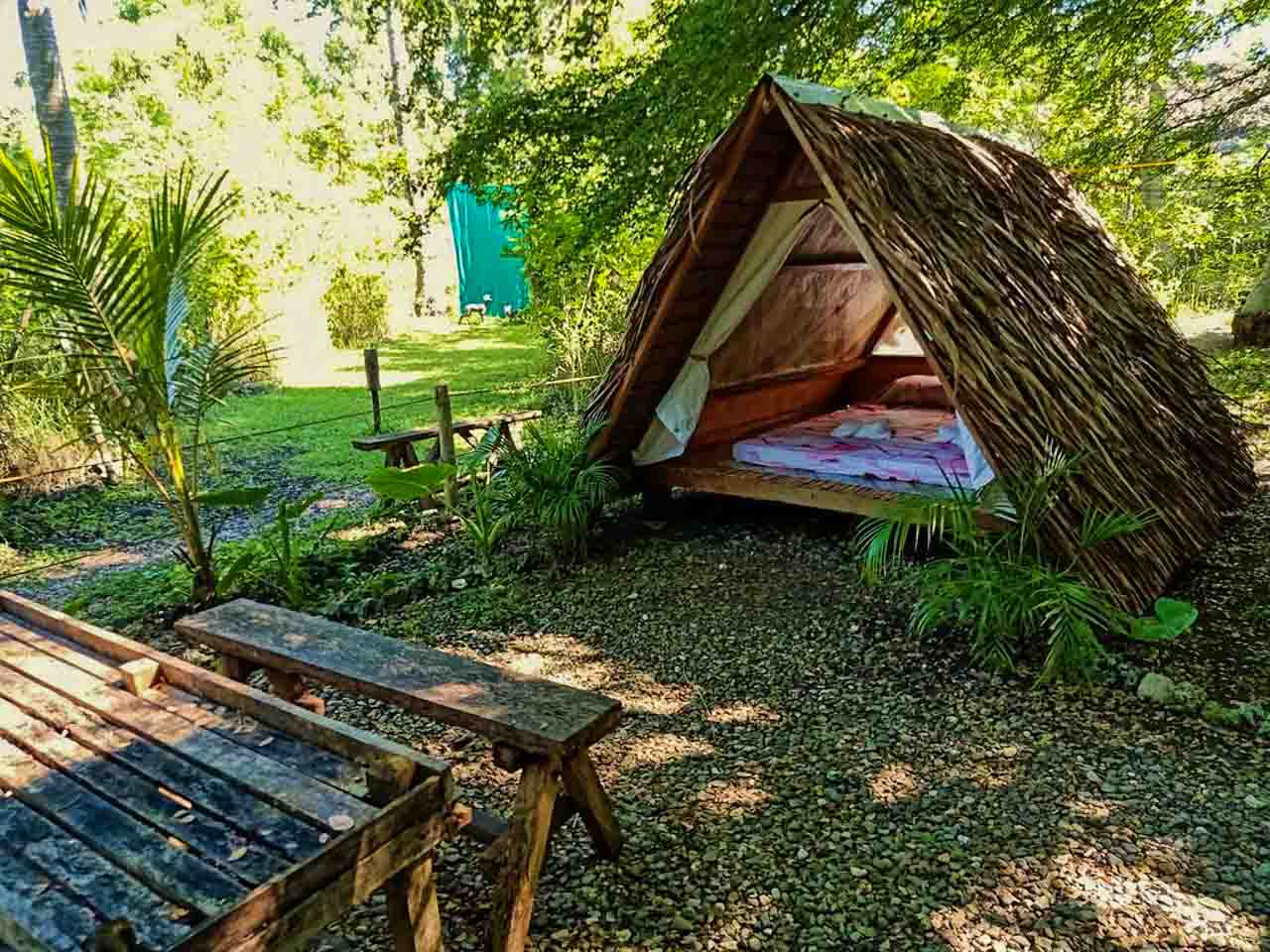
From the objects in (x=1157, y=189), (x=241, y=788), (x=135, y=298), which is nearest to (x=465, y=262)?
(x=1157, y=189)

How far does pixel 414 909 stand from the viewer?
5.45 ft

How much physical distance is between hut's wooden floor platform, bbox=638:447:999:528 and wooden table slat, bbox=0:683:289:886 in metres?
3.22

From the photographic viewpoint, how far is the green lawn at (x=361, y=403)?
310 inches

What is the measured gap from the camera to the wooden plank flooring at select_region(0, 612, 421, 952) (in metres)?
1.34

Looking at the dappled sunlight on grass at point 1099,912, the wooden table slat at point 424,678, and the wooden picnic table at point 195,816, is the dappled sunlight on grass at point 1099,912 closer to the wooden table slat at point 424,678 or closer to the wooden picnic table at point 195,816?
the wooden table slat at point 424,678

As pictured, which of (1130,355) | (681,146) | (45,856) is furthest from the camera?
(681,146)

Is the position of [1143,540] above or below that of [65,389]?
below

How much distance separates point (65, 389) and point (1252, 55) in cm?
759

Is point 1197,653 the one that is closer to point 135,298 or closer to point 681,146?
point 681,146

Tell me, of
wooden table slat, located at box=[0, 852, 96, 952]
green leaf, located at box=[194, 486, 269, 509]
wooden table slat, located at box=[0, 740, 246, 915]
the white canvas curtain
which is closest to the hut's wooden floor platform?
the white canvas curtain

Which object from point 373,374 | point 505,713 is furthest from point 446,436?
point 505,713

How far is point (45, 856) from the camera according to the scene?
1.46 m

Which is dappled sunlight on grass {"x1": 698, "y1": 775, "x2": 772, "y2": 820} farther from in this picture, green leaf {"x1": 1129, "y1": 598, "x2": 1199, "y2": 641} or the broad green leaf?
the broad green leaf

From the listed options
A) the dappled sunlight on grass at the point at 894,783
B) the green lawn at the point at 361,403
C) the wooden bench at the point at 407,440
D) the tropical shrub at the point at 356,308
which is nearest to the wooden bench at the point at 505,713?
the dappled sunlight on grass at the point at 894,783
